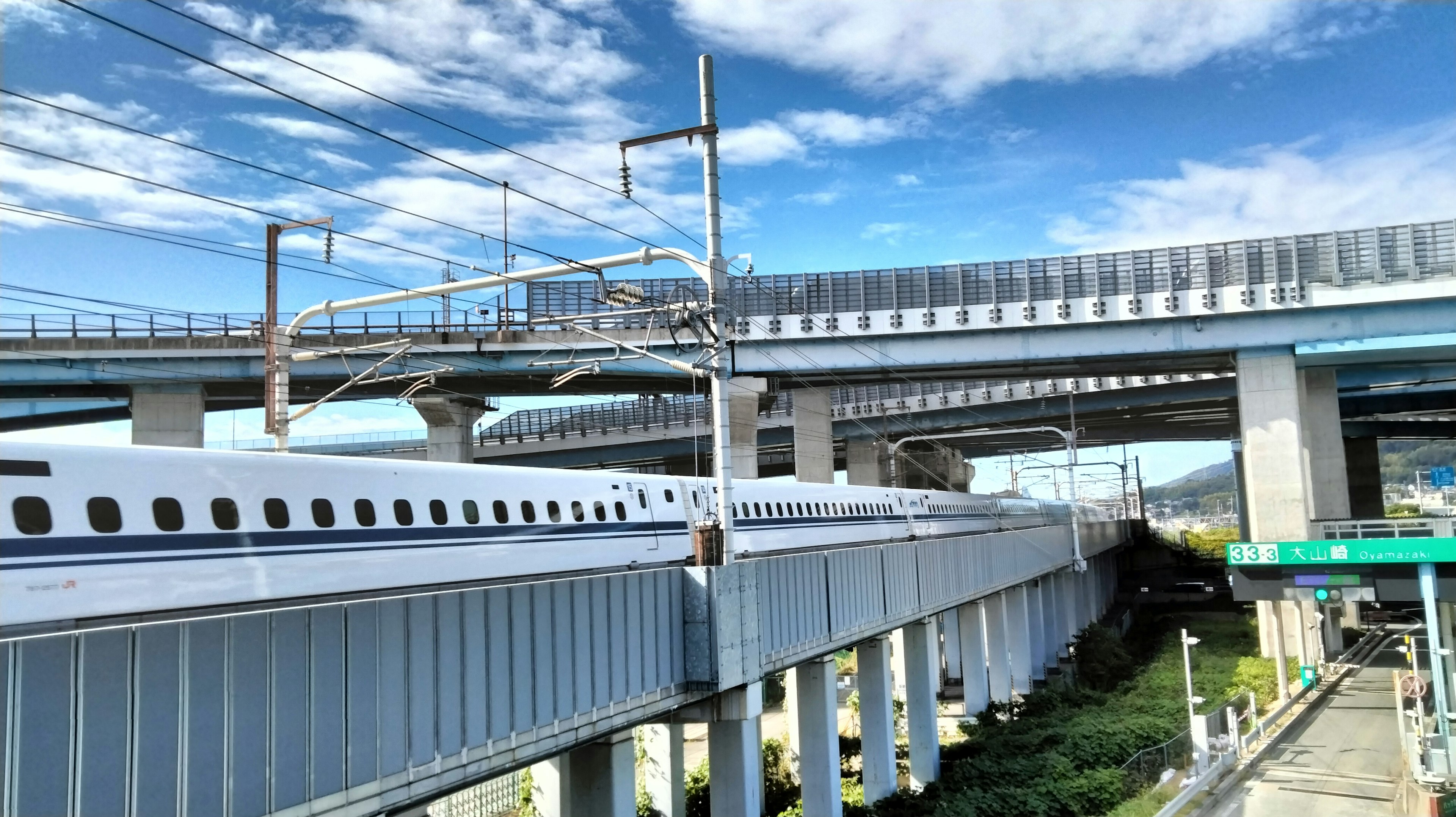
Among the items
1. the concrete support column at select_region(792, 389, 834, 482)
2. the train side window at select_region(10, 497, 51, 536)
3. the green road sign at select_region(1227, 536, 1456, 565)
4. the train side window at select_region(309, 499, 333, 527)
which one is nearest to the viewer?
the train side window at select_region(10, 497, 51, 536)

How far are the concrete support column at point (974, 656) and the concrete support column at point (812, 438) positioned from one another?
14.8m

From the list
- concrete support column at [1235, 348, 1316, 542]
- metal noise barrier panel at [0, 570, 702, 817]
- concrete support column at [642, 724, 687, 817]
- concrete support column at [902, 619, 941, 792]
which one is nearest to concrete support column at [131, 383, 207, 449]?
concrete support column at [642, 724, 687, 817]

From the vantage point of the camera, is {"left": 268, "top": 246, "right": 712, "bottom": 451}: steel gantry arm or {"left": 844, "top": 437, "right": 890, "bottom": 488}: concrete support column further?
{"left": 844, "top": 437, "right": 890, "bottom": 488}: concrete support column

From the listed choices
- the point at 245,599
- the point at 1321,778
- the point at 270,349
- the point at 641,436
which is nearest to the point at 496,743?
the point at 245,599

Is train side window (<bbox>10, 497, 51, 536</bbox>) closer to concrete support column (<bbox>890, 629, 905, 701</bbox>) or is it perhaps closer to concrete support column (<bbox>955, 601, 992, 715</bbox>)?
concrete support column (<bbox>955, 601, 992, 715</bbox>)

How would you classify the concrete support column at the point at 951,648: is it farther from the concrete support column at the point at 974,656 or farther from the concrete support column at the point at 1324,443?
the concrete support column at the point at 1324,443

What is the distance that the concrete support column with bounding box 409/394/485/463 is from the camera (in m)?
57.0

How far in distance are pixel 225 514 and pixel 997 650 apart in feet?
139

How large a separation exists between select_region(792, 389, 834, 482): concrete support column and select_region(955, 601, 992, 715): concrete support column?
48.6 ft

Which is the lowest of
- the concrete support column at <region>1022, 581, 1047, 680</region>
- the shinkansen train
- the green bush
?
the green bush

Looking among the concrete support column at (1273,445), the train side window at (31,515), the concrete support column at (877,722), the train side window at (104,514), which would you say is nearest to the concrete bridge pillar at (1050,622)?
the concrete support column at (1273,445)

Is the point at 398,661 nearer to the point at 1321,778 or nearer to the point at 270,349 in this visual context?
the point at 270,349

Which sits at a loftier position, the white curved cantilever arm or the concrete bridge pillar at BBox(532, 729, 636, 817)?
the white curved cantilever arm

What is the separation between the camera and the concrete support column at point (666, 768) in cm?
2758
